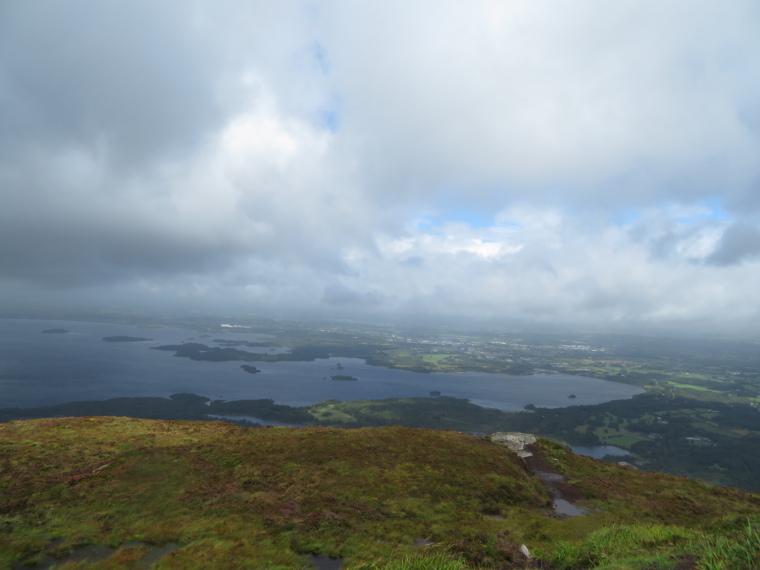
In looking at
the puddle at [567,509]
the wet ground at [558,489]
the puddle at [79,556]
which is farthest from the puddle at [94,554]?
the wet ground at [558,489]

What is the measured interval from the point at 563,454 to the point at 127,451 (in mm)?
42880

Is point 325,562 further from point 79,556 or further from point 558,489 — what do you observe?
point 558,489

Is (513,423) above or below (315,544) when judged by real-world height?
below

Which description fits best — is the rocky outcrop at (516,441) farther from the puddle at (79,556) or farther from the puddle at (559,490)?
the puddle at (79,556)

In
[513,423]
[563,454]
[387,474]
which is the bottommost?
[513,423]

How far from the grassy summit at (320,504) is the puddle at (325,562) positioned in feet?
1.02

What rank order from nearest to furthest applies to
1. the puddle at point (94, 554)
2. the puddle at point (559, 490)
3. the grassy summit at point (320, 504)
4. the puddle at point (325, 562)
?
the puddle at point (94, 554), the grassy summit at point (320, 504), the puddle at point (325, 562), the puddle at point (559, 490)

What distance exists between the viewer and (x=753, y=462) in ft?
370

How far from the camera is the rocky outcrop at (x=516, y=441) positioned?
36.9 metres

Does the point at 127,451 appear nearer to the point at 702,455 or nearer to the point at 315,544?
the point at 315,544

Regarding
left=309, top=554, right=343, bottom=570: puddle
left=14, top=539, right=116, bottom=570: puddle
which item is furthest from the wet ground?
left=14, top=539, right=116, bottom=570: puddle

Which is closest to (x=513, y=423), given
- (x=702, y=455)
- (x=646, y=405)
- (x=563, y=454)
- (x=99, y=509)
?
(x=702, y=455)

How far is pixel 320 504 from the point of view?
66.5ft

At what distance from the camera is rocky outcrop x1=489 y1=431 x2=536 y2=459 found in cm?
3691
